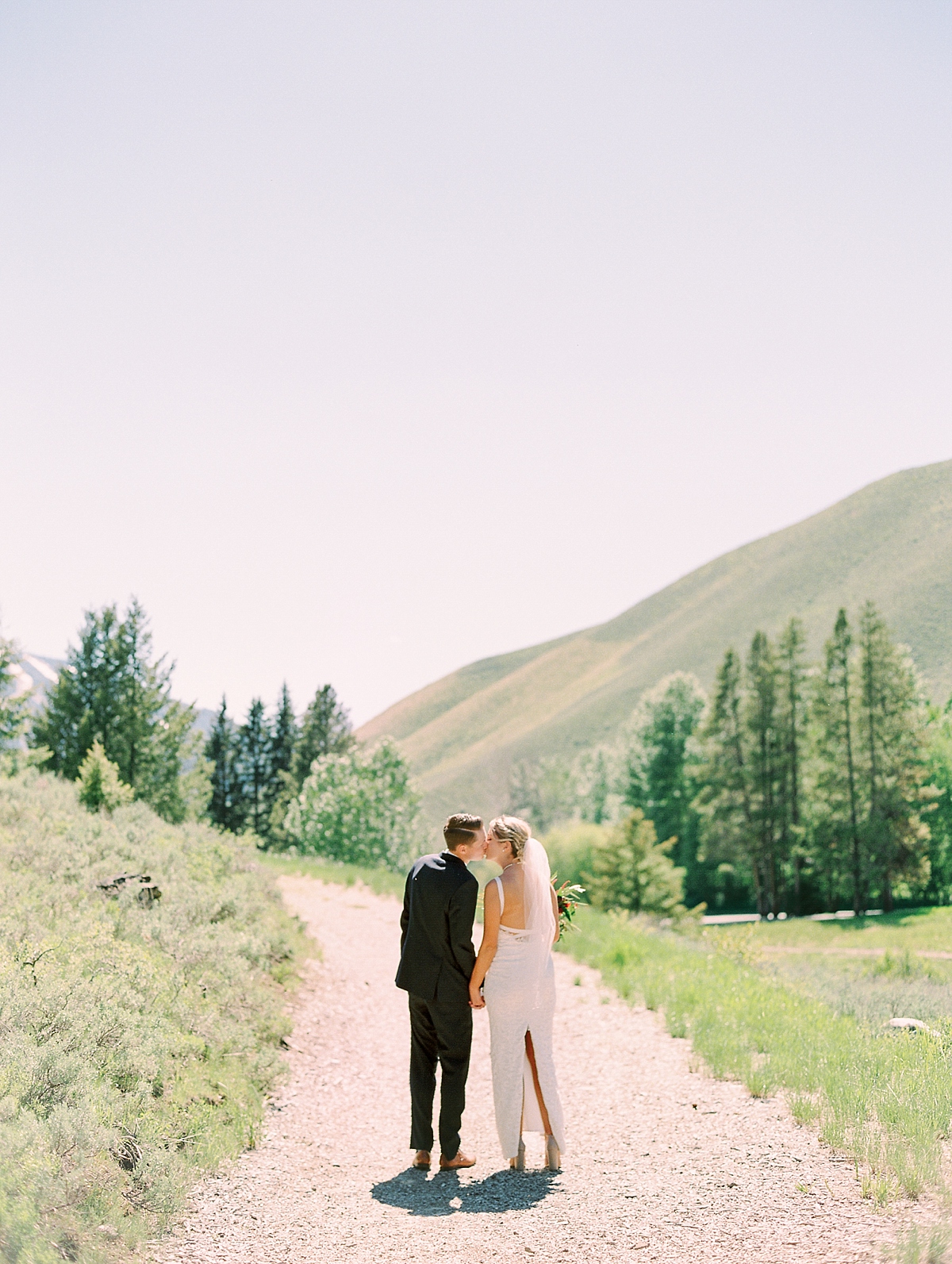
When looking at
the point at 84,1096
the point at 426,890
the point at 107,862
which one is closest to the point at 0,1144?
the point at 84,1096

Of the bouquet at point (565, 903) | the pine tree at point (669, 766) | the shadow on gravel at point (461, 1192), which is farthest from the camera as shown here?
the pine tree at point (669, 766)

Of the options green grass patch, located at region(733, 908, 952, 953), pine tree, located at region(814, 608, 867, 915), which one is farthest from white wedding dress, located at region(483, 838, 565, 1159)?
pine tree, located at region(814, 608, 867, 915)

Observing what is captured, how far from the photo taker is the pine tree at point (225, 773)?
229ft

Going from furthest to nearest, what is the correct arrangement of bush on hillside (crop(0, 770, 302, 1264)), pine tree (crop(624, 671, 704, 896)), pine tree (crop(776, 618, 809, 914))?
pine tree (crop(624, 671, 704, 896)) → pine tree (crop(776, 618, 809, 914)) → bush on hillside (crop(0, 770, 302, 1264))

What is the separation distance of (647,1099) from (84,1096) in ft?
15.8

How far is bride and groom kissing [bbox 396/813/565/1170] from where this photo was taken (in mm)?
6227

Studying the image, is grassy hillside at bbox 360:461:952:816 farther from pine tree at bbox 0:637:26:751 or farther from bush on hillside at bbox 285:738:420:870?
pine tree at bbox 0:637:26:751

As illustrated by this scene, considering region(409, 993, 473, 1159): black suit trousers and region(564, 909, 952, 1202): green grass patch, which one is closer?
region(564, 909, 952, 1202): green grass patch

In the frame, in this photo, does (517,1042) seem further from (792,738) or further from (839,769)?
(792,738)

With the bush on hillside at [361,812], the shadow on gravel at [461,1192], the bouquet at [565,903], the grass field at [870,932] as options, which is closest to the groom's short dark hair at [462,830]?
the bouquet at [565,903]

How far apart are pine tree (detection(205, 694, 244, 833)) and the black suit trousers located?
2588 inches

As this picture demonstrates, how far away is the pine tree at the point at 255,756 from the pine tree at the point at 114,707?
3276cm

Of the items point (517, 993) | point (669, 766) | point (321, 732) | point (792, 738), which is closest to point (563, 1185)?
point (517, 993)

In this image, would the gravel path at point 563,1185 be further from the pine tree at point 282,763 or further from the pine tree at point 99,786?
the pine tree at point 282,763
